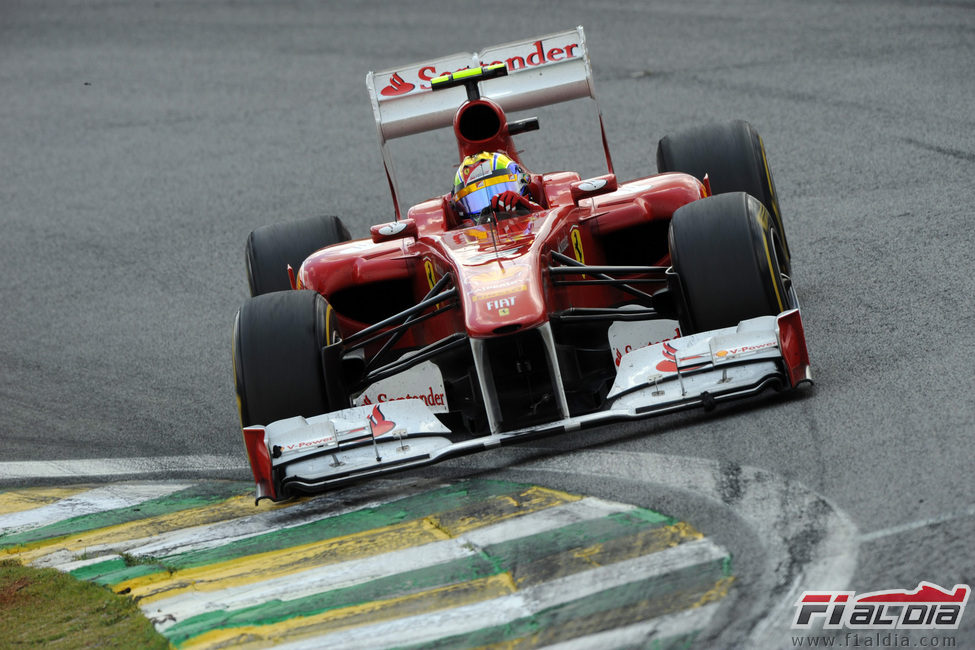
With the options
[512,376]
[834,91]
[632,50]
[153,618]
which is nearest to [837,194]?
[834,91]

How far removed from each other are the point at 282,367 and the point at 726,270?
2.23 meters

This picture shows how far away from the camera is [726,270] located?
6660 millimetres

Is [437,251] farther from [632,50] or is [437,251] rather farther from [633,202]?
[632,50]

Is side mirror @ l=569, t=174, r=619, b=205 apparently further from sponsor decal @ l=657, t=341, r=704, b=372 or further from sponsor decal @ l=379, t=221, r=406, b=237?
sponsor decal @ l=657, t=341, r=704, b=372

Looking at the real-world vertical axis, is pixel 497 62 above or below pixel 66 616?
above

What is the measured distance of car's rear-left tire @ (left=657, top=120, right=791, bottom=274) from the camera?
8641mm

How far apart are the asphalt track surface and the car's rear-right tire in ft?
2.66

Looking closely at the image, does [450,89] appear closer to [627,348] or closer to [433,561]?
[627,348]

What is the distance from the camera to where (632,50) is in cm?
1633

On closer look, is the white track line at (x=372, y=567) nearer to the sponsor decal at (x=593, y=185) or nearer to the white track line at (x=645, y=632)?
the white track line at (x=645, y=632)

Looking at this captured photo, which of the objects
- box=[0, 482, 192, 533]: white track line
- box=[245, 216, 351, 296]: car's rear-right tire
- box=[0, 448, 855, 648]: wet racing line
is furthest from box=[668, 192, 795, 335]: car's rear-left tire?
box=[245, 216, 351, 296]: car's rear-right tire

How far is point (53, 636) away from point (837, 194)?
7.42m
